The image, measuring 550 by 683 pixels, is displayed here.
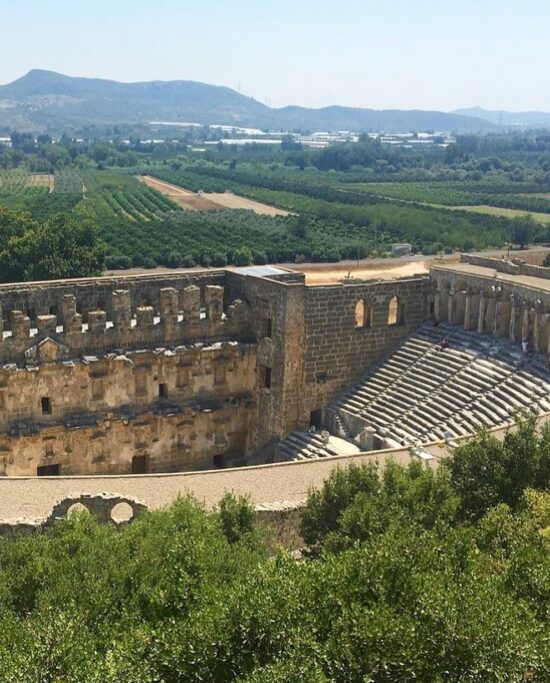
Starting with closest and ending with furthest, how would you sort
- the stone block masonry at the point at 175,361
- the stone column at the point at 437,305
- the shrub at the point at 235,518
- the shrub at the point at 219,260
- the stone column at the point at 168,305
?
the shrub at the point at 235,518 → the stone block masonry at the point at 175,361 → the stone column at the point at 168,305 → the stone column at the point at 437,305 → the shrub at the point at 219,260

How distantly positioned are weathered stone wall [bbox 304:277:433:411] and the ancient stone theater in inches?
2.1

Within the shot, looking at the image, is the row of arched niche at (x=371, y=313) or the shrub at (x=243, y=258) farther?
the shrub at (x=243, y=258)

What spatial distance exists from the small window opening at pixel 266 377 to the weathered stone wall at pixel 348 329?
1397 mm

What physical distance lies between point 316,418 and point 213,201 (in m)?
94.0

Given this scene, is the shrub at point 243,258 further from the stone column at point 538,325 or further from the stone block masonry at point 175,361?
the stone column at point 538,325

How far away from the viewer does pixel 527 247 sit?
8031 cm

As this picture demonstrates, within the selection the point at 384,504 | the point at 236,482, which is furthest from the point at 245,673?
the point at 236,482

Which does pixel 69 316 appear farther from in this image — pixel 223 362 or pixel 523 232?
pixel 523 232

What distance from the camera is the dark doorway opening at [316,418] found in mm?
32375

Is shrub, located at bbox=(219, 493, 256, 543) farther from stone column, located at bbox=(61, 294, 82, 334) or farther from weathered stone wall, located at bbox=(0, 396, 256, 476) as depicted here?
stone column, located at bbox=(61, 294, 82, 334)

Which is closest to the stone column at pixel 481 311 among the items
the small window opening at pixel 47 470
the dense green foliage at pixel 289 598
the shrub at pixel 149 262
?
the dense green foliage at pixel 289 598

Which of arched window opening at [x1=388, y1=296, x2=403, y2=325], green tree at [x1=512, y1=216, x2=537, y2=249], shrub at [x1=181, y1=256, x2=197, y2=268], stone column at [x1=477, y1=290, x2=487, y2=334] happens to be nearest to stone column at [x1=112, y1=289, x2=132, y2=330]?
arched window opening at [x1=388, y1=296, x2=403, y2=325]

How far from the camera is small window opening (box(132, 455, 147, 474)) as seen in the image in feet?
102

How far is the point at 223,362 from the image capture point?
1275 inches
